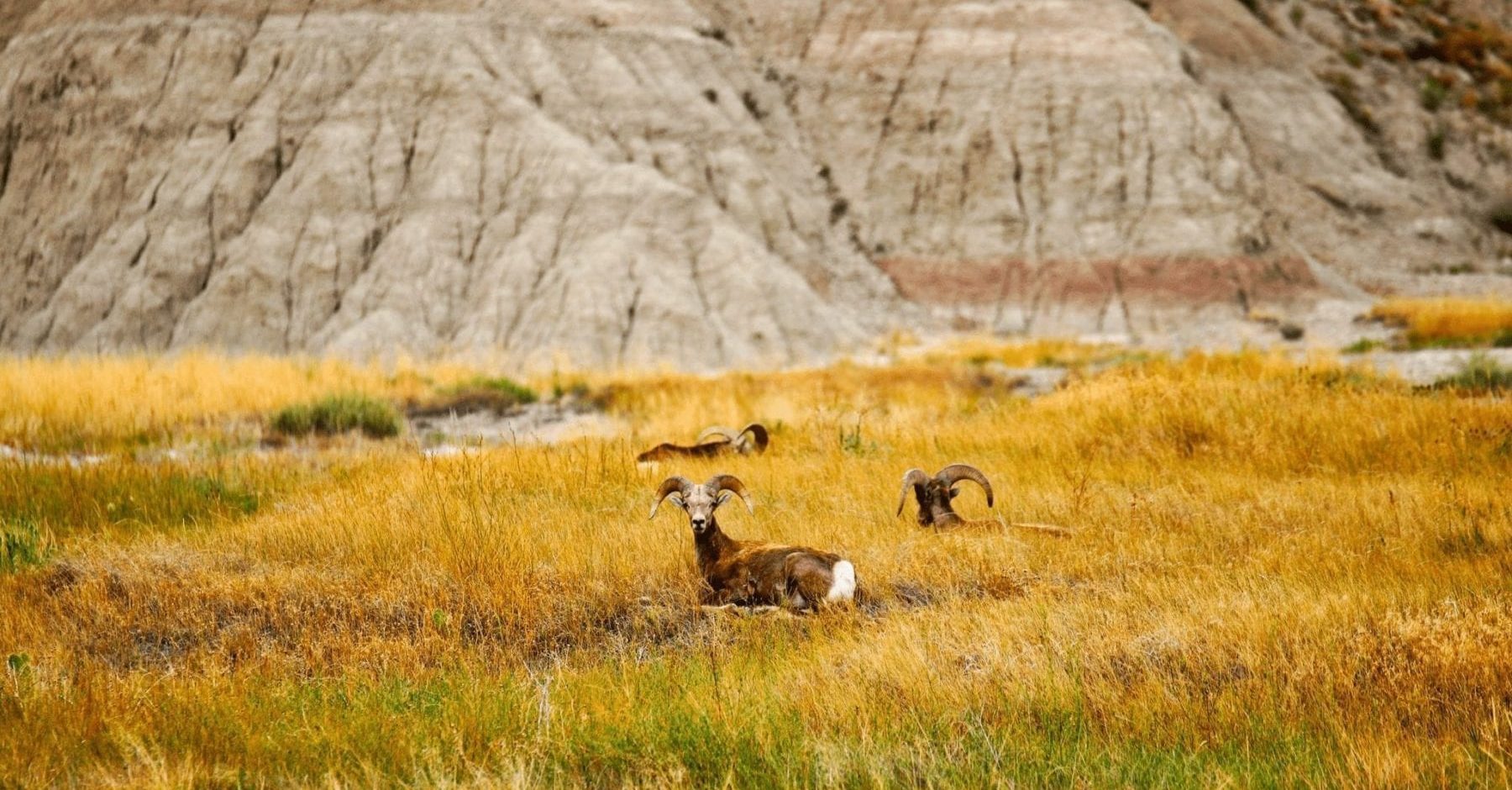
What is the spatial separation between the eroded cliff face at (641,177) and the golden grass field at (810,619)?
1853 centimetres

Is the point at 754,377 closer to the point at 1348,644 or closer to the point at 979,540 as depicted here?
the point at 979,540

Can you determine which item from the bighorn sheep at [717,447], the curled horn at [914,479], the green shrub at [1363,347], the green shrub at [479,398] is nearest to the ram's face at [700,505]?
the curled horn at [914,479]

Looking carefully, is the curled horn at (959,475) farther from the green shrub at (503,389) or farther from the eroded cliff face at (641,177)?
the eroded cliff face at (641,177)

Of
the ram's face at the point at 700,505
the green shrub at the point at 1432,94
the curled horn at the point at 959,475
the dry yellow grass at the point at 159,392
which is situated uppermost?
the ram's face at the point at 700,505

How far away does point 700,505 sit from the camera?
23.8 ft

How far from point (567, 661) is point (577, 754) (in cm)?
149

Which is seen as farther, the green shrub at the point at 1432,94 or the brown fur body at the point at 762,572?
the green shrub at the point at 1432,94

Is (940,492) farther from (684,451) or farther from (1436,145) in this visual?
(1436,145)

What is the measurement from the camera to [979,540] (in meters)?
7.32

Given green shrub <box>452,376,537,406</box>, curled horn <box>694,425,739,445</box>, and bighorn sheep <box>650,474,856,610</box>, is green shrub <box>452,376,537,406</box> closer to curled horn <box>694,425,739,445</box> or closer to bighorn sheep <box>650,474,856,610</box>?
curled horn <box>694,425,739,445</box>

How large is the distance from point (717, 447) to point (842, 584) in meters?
5.64

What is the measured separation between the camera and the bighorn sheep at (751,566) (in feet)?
21.4

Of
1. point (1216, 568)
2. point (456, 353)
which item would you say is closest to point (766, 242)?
point (456, 353)

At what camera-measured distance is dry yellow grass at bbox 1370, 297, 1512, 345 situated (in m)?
25.4
